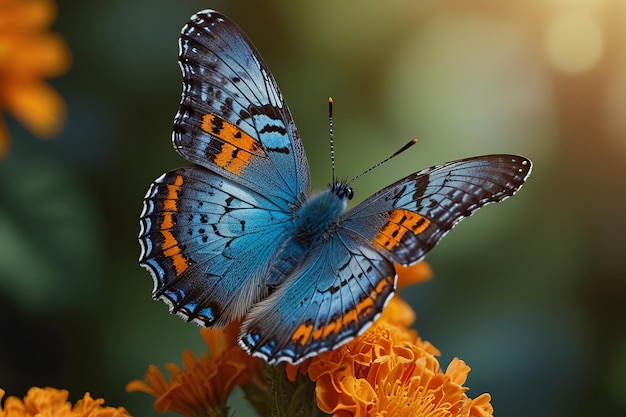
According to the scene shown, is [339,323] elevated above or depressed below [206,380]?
above

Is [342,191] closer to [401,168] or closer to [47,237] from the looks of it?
[47,237]

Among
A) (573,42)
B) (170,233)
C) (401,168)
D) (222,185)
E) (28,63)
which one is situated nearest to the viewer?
(170,233)

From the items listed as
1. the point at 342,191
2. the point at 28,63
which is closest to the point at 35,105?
the point at 28,63

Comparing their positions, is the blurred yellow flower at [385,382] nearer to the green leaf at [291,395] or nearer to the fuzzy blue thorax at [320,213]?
the green leaf at [291,395]

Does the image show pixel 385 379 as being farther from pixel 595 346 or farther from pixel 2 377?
pixel 595 346

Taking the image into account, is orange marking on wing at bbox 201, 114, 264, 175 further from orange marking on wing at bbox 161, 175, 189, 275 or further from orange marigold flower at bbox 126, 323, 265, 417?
orange marigold flower at bbox 126, 323, 265, 417

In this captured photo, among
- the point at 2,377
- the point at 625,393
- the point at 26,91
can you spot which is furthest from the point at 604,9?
the point at 2,377

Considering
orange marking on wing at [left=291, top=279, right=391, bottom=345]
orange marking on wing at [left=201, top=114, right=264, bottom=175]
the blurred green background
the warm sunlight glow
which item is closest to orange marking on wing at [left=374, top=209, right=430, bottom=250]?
orange marking on wing at [left=291, top=279, right=391, bottom=345]
